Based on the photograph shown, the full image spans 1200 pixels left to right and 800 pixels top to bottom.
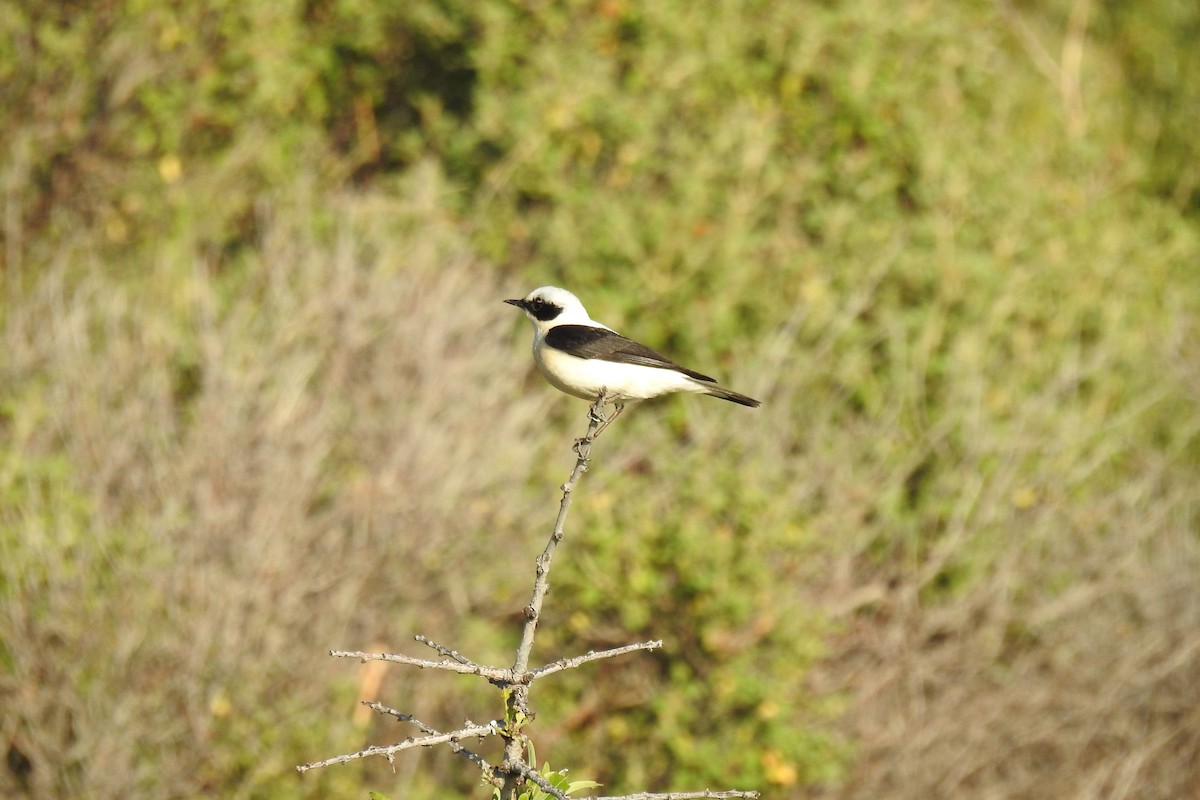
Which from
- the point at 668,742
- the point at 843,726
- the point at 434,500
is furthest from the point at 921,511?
the point at 434,500

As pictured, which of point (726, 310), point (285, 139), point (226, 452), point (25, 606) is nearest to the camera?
point (25, 606)

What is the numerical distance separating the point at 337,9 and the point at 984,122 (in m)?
5.75

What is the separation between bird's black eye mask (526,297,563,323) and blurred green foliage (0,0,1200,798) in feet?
10.1

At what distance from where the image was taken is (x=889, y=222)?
1091 cm

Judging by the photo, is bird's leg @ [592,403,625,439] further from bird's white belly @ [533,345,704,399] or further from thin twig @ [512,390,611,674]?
thin twig @ [512,390,611,674]

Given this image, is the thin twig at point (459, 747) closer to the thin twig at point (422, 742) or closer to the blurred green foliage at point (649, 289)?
the thin twig at point (422, 742)

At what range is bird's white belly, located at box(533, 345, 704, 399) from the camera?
4.68m

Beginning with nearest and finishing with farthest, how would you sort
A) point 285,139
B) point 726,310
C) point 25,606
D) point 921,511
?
point 25,606 < point 921,511 < point 726,310 < point 285,139

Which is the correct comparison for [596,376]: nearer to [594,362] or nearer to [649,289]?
[594,362]

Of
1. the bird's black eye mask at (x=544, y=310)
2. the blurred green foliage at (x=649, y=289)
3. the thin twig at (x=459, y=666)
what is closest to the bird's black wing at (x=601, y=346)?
the bird's black eye mask at (x=544, y=310)

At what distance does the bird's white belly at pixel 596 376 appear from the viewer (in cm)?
468

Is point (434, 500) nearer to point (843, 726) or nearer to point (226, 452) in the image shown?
point (226, 452)

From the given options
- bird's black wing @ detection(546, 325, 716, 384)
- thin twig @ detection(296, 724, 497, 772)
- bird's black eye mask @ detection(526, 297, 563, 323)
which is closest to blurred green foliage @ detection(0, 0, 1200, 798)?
bird's black eye mask @ detection(526, 297, 563, 323)

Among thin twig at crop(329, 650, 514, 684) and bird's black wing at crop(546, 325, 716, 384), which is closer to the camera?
thin twig at crop(329, 650, 514, 684)
